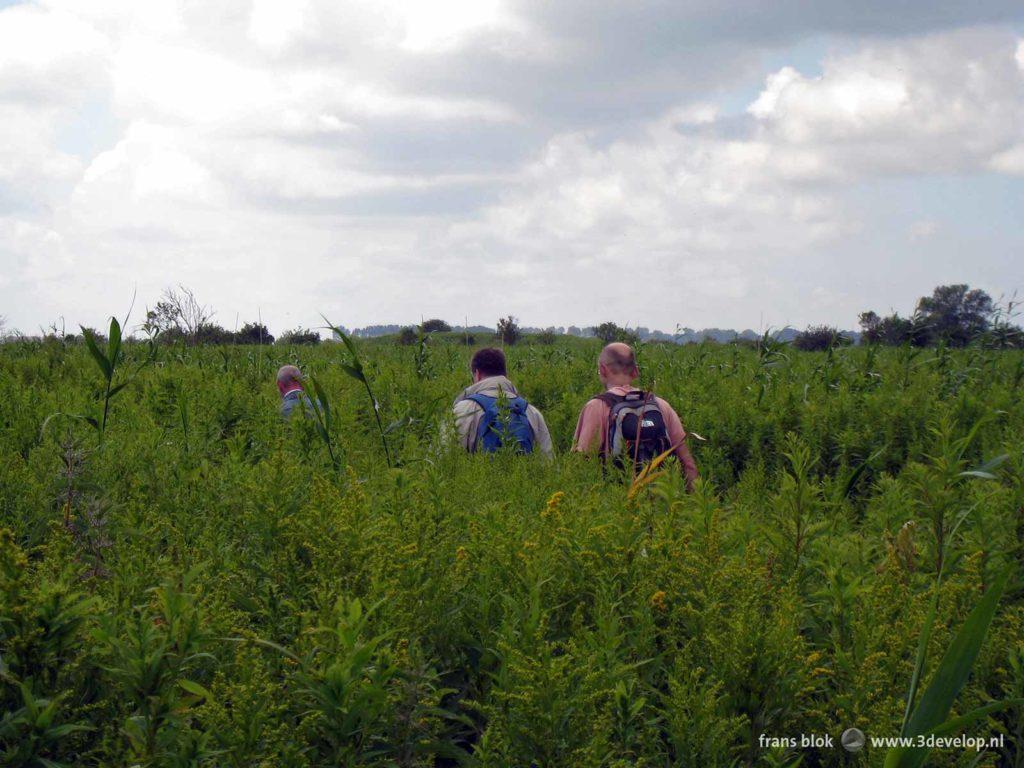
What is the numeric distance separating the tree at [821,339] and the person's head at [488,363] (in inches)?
314

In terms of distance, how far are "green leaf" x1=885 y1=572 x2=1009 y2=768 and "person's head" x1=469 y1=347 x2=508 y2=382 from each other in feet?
22.2

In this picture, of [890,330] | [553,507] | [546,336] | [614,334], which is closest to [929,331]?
[890,330]

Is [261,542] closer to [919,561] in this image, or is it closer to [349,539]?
[349,539]

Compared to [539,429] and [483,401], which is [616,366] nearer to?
[539,429]

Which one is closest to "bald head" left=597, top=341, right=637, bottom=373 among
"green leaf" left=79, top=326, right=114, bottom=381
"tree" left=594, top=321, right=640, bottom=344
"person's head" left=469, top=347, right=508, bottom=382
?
"person's head" left=469, top=347, right=508, bottom=382

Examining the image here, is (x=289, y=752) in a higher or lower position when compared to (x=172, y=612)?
lower

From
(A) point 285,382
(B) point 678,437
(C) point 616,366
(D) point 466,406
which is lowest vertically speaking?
(B) point 678,437

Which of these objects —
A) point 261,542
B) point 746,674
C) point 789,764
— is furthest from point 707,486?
point 261,542

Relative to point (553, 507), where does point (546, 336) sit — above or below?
above

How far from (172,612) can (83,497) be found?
1.88 metres

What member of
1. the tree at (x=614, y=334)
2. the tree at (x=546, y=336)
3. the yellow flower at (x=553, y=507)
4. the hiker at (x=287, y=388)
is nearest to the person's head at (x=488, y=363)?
the hiker at (x=287, y=388)

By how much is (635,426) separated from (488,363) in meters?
1.84

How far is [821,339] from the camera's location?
71.5 ft

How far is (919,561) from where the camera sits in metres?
3.65
